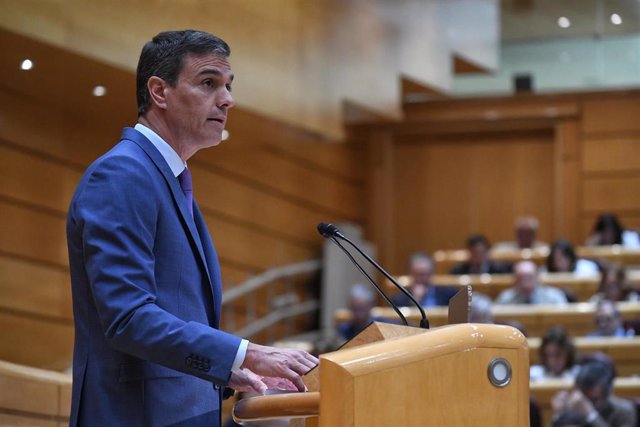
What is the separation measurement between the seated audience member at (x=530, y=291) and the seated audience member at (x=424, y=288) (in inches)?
15.4

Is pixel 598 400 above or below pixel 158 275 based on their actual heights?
below

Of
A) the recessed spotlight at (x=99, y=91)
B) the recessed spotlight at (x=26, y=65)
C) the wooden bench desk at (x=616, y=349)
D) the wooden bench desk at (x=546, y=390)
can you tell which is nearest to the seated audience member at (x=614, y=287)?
the wooden bench desk at (x=616, y=349)

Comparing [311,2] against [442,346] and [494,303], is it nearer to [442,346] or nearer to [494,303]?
[494,303]

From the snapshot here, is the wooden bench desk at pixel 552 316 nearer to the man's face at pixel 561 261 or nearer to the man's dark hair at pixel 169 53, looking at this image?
the man's face at pixel 561 261

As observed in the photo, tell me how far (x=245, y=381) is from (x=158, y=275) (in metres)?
0.19

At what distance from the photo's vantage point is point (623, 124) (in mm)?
Answer: 9008

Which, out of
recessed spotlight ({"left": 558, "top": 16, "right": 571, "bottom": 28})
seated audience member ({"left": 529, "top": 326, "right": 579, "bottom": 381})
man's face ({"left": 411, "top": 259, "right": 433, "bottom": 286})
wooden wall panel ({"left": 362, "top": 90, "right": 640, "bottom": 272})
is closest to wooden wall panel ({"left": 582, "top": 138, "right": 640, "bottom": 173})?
wooden wall panel ({"left": 362, "top": 90, "right": 640, "bottom": 272})

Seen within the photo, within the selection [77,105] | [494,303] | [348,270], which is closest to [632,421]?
[494,303]

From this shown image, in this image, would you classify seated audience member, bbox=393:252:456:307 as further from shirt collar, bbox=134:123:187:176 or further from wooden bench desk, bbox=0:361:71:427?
shirt collar, bbox=134:123:187:176

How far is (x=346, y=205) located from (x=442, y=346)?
24.5 ft

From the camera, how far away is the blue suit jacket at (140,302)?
4.99 ft

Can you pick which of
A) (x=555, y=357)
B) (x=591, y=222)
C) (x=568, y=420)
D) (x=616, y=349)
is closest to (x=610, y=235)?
(x=591, y=222)

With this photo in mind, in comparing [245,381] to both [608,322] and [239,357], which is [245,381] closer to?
[239,357]

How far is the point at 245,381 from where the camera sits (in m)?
1.57
